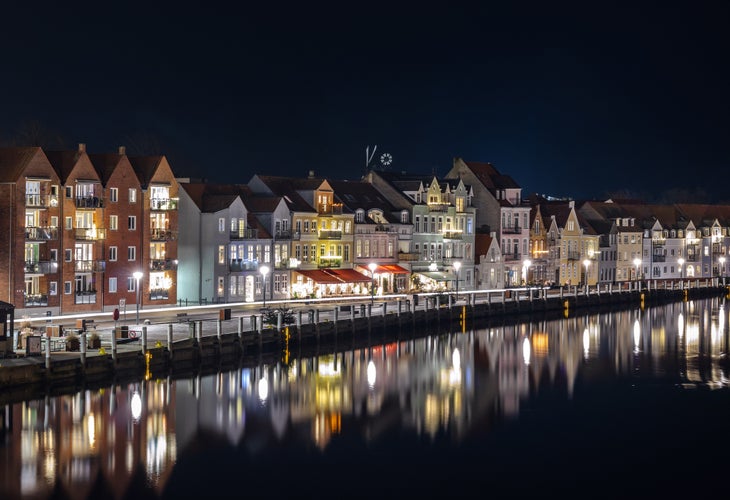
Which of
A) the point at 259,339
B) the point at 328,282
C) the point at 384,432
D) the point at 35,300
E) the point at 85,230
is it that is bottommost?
the point at 384,432

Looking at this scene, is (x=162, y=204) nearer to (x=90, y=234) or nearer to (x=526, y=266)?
(x=90, y=234)

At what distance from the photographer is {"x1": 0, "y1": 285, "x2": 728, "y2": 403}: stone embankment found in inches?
2019

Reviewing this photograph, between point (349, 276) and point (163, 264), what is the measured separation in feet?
54.9

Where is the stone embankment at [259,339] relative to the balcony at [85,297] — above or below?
below

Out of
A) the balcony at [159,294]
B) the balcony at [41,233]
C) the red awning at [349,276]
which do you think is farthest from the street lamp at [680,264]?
the balcony at [41,233]

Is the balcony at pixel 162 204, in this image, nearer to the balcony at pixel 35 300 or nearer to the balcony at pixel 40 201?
the balcony at pixel 40 201

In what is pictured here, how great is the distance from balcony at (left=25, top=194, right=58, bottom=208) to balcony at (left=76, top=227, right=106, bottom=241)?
2449 millimetres

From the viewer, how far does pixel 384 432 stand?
160ft

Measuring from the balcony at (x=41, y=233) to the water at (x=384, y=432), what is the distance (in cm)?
1681

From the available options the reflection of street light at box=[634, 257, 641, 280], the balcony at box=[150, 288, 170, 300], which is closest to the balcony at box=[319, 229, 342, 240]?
the balcony at box=[150, 288, 170, 300]

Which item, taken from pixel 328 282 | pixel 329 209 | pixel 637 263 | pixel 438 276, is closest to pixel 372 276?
pixel 328 282

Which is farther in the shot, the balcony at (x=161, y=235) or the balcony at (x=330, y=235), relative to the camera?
the balcony at (x=330, y=235)

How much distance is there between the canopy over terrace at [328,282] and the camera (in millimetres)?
87562

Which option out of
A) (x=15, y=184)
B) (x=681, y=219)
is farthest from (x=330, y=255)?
(x=681, y=219)
